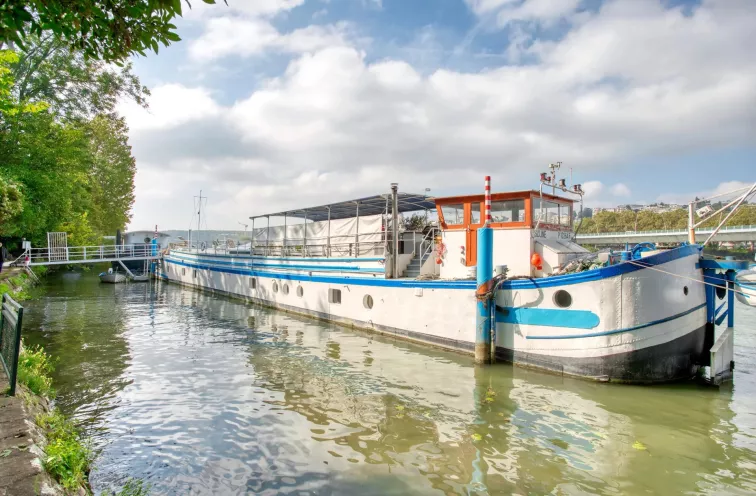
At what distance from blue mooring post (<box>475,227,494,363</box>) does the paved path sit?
9.44 m

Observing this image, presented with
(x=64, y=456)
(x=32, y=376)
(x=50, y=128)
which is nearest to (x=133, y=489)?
(x=64, y=456)

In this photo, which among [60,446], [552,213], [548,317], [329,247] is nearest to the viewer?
[60,446]

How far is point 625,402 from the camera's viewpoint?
9.09 metres

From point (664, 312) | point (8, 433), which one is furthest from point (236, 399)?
point (664, 312)

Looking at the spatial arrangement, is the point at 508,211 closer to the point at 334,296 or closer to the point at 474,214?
the point at 474,214

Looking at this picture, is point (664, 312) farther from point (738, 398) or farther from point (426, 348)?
point (426, 348)

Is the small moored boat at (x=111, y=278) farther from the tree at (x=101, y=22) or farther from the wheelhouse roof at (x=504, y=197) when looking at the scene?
the tree at (x=101, y=22)

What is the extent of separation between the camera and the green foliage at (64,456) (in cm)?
477

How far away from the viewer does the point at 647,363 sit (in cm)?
998

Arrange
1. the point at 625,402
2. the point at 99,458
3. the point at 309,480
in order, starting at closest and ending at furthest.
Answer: the point at 309,480 < the point at 99,458 < the point at 625,402

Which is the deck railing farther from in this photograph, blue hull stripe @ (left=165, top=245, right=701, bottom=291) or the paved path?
the paved path

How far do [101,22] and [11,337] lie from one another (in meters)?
5.12

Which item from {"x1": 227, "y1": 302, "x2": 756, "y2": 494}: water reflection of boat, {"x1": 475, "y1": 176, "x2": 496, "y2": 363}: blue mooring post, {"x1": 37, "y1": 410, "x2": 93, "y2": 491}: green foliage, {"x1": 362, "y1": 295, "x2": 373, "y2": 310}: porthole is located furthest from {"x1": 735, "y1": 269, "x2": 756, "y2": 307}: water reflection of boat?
{"x1": 37, "y1": 410, "x2": 93, "y2": 491}: green foliage

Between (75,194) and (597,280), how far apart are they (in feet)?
107
